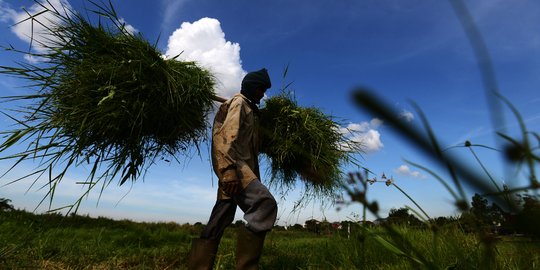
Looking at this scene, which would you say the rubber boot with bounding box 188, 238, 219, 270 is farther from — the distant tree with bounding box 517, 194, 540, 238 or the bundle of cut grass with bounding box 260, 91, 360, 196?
the distant tree with bounding box 517, 194, 540, 238

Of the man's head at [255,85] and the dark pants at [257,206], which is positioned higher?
the man's head at [255,85]

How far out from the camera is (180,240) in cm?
719

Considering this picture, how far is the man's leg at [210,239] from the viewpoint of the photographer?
3623 millimetres

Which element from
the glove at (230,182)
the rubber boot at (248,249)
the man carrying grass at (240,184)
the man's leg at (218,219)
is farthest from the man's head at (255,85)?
the rubber boot at (248,249)

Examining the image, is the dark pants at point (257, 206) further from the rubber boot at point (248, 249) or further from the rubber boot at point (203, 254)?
the rubber boot at point (203, 254)

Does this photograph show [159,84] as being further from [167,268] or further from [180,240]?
[180,240]

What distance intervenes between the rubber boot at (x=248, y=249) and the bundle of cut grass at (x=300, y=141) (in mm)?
1236

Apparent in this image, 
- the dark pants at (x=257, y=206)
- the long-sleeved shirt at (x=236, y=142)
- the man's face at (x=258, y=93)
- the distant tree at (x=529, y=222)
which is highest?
the man's face at (x=258, y=93)

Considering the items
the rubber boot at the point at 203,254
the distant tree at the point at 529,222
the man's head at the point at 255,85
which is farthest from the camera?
the man's head at the point at 255,85

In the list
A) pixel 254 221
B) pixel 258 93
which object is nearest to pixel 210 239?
pixel 254 221

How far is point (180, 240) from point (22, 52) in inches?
171

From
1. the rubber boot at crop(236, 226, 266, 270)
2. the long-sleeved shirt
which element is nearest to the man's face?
the long-sleeved shirt

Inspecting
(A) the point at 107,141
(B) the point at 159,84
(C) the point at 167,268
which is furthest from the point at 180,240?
(B) the point at 159,84

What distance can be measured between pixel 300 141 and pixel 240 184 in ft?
3.92
